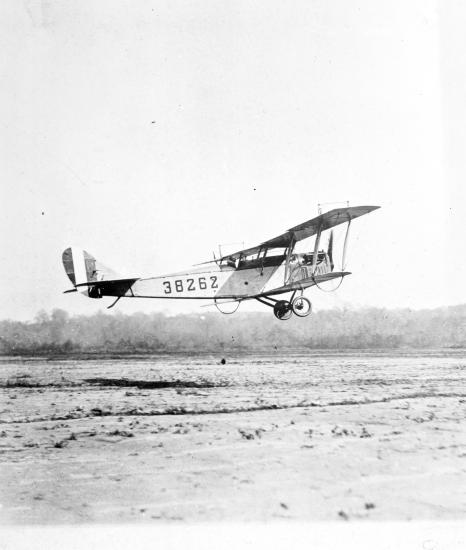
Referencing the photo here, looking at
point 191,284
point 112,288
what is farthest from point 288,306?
point 112,288

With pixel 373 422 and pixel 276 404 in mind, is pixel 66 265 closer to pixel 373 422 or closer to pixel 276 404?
pixel 276 404

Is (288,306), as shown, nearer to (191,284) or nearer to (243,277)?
(243,277)

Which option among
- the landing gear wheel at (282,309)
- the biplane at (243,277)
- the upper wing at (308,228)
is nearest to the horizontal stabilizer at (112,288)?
the biplane at (243,277)

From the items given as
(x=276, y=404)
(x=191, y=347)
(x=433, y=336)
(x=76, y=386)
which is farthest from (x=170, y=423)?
(x=433, y=336)

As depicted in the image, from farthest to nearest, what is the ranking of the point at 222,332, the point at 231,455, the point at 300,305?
the point at 222,332
the point at 300,305
the point at 231,455

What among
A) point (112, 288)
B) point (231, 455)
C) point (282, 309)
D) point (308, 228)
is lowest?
point (231, 455)

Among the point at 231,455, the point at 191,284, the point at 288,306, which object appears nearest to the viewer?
the point at 231,455

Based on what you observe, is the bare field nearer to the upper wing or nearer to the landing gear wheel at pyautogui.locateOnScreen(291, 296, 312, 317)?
the landing gear wheel at pyautogui.locateOnScreen(291, 296, 312, 317)

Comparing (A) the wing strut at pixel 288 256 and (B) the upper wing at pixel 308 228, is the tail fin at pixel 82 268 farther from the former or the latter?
(A) the wing strut at pixel 288 256
